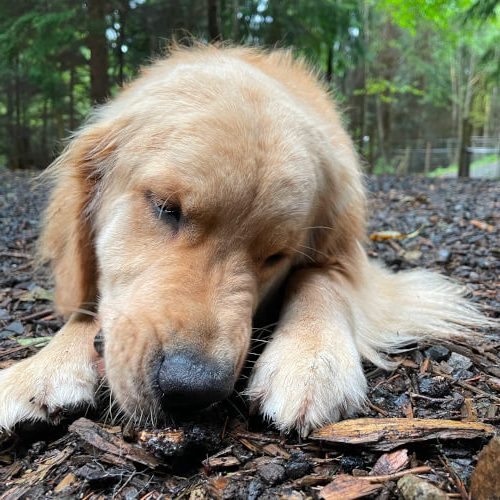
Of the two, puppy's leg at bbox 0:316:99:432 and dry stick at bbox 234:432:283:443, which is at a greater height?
puppy's leg at bbox 0:316:99:432

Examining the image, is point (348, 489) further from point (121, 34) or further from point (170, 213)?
point (121, 34)

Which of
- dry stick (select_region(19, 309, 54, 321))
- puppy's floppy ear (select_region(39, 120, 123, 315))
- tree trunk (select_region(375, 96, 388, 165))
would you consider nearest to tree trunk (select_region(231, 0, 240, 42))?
puppy's floppy ear (select_region(39, 120, 123, 315))

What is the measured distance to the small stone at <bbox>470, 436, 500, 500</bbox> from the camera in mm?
1228

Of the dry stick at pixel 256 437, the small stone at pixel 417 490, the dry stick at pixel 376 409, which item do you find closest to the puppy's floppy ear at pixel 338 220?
the dry stick at pixel 376 409

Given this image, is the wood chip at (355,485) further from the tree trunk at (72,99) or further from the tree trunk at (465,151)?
the tree trunk at (465,151)

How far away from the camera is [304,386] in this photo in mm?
1765

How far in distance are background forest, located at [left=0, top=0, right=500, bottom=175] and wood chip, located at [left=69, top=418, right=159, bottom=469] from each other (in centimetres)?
276

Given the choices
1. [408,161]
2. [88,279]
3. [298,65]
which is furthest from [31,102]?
[408,161]

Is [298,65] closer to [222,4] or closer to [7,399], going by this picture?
[7,399]

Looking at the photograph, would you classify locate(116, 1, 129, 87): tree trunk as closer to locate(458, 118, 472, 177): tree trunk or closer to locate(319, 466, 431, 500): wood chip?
locate(319, 466, 431, 500): wood chip

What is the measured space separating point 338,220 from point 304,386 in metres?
1.25

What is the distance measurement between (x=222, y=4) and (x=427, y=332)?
7.63 m

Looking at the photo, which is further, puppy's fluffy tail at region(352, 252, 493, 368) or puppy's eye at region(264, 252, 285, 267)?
puppy's fluffy tail at region(352, 252, 493, 368)

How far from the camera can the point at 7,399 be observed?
183cm
